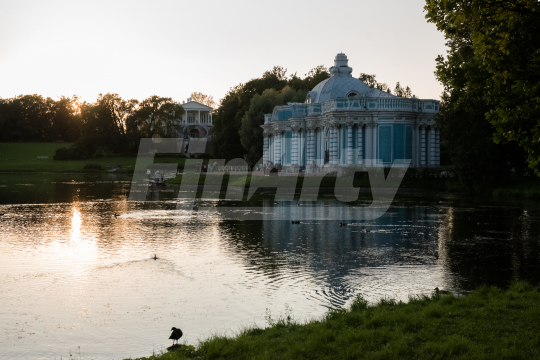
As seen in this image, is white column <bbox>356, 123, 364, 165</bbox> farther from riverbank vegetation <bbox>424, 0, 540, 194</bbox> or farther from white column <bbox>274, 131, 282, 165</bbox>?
riverbank vegetation <bbox>424, 0, 540, 194</bbox>

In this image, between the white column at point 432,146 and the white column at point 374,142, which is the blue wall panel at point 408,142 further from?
the white column at point 374,142

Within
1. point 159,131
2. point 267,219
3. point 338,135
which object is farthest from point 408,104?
point 159,131

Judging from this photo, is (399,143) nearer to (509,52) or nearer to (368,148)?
(368,148)

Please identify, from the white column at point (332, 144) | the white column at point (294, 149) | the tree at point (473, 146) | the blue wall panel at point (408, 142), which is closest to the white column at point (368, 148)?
the white column at point (332, 144)

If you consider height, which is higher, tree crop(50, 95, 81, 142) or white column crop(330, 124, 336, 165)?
tree crop(50, 95, 81, 142)

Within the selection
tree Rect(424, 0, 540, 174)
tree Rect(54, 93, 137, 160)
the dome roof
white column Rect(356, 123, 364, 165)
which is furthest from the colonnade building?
tree Rect(54, 93, 137, 160)

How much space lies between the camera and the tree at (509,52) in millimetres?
12594


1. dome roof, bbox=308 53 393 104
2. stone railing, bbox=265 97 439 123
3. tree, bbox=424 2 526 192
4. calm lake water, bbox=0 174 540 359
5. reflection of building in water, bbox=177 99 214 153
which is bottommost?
calm lake water, bbox=0 174 540 359

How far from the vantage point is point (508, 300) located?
10.5 meters

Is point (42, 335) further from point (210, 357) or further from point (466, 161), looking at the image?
point (466, 161)

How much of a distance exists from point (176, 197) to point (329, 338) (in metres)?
32.0

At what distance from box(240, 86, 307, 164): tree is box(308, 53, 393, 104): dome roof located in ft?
31.5

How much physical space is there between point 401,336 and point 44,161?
307 feet

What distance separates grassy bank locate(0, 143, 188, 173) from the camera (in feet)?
285
